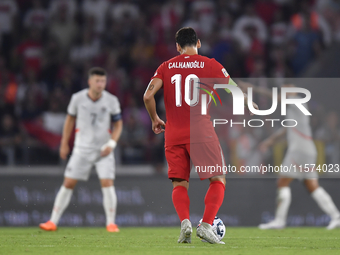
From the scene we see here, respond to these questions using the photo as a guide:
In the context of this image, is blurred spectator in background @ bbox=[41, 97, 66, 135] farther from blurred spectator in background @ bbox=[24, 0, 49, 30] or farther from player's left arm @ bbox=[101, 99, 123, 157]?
blurred spectator in background @ bbox=[24, 0, 49, 30]

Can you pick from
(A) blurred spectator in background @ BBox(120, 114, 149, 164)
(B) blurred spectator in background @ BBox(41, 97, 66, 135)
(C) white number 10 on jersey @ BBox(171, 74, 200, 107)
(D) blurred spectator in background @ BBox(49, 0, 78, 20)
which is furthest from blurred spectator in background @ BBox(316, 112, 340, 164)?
(D) blurred spectator in background @ BBox(49, 0, 78, 20)

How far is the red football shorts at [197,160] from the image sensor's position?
5.39 metres

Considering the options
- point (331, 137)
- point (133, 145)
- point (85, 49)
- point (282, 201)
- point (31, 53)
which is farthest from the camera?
point (85, 49)

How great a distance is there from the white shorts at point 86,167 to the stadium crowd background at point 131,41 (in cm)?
250

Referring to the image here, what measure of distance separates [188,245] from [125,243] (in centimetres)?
82

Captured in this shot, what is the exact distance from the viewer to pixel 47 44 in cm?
1284

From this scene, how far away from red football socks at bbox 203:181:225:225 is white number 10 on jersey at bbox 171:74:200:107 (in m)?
0.79

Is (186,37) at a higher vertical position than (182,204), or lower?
higher

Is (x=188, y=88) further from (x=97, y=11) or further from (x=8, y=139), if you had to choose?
(x=97, y=11)

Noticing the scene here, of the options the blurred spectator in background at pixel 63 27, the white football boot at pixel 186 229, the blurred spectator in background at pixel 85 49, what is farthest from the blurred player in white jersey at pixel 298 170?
the blurred spectator in background at pixel 63 27

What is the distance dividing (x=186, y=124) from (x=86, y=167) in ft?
9.67

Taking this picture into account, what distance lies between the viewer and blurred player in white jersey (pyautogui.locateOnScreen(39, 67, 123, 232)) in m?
8.02

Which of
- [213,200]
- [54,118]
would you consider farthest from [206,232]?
[54,118]

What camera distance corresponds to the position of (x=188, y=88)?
5.51m
